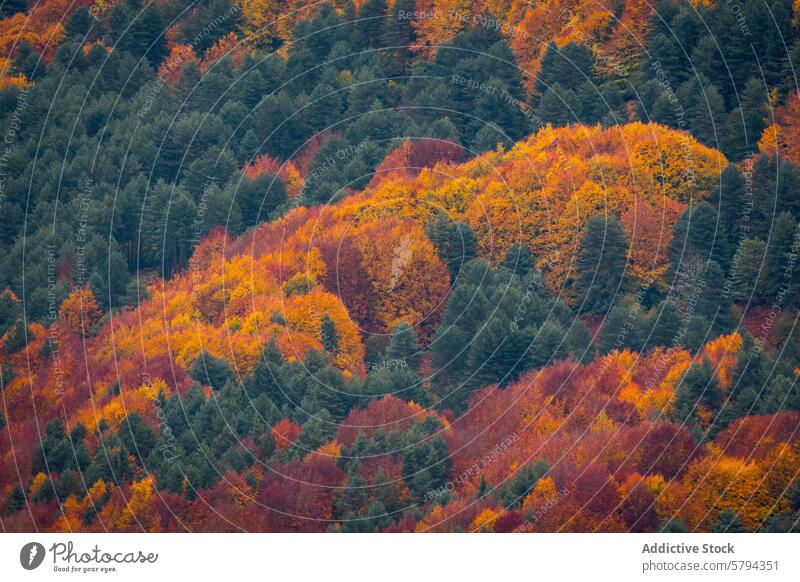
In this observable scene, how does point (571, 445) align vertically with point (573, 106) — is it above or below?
below

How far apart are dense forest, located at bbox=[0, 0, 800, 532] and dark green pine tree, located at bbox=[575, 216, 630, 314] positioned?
0.68 ft

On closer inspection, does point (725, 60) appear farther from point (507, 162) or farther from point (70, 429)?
point (70, 429)

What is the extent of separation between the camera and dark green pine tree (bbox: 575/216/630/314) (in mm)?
134750

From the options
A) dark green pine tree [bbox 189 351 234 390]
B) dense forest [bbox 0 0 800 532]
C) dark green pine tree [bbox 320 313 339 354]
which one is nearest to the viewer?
dense forest [bbox 0 0 800 532]

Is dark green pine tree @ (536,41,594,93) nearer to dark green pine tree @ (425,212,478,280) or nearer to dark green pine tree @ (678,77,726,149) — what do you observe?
dark green pine tree @ (678,77,726,149)

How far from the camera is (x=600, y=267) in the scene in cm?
13562

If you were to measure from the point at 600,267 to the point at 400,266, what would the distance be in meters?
15.2

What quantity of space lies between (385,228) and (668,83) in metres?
28.4

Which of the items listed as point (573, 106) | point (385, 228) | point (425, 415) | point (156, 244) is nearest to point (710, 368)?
point (425, 415)

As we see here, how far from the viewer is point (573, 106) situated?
156 metres

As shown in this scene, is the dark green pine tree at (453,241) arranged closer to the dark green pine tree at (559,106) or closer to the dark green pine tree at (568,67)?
the dark green pine tree at (559,106)

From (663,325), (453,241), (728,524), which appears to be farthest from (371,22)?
(728,524)

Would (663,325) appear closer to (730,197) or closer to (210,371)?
(730,197)

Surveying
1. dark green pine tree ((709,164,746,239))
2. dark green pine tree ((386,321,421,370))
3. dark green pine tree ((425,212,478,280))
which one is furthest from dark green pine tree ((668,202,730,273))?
dark green pine tree ((386,321,421,370))
